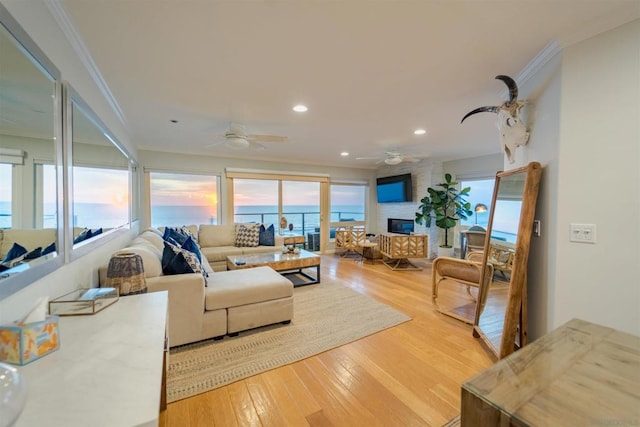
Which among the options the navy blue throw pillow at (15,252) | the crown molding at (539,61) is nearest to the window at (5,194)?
the navy blue throw pillow at (15,252)

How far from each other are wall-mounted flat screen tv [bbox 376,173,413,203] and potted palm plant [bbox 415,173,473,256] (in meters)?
0.64

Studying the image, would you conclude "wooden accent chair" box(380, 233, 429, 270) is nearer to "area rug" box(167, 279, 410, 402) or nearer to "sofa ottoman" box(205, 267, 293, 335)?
"area rug" box(167, 279, 410, 402)

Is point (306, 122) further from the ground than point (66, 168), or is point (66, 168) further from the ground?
point (306, 122)

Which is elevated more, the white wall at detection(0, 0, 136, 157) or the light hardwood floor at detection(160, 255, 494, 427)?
the white wall at detection(0, 0, 136, 157)

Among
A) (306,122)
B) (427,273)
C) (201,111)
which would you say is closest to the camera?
(201,111)

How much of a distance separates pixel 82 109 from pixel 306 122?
225cm

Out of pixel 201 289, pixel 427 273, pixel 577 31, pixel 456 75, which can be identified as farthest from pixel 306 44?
pixel 427 273

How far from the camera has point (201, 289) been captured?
2.15 m

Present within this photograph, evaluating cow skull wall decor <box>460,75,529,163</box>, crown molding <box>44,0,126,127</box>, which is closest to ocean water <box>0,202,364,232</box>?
crown molding <box>44,0,126,127</box>

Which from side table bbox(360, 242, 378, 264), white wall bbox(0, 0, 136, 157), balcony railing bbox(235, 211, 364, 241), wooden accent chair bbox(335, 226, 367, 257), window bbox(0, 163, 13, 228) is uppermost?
white wall bbox(0, 0, 136, 157)

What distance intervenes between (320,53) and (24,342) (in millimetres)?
2151

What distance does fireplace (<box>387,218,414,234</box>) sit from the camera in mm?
6455

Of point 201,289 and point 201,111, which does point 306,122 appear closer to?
point 201,111

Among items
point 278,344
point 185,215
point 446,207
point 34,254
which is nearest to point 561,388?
point 278,344
